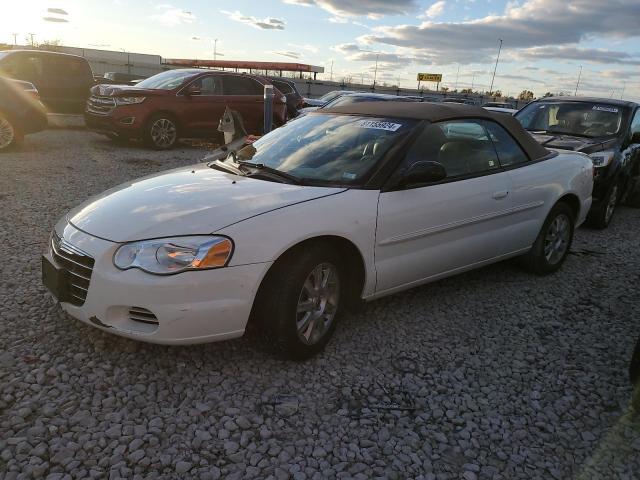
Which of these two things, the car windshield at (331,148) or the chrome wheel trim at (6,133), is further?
the chrome wheel trim at (6,133)

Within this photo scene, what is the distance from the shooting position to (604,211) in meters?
6.86

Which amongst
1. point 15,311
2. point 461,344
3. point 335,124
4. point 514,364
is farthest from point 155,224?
point 514,364

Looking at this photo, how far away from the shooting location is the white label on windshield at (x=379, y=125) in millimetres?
3720

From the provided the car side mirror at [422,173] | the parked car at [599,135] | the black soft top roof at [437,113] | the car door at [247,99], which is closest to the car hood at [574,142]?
the parked car at [599,135]

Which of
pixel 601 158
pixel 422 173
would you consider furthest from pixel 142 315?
pixel 601 158

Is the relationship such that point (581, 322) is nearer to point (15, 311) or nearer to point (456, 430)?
point (456, 430)

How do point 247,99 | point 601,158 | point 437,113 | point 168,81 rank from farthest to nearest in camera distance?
point 247,99, point 168,81, point 601,158, point 437,113

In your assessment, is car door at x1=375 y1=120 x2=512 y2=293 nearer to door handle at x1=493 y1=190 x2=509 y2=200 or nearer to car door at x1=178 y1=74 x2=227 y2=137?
door handle at x1=493 y1=190 x2=509 y2=200

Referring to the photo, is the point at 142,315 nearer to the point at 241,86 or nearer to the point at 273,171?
the point at 273,171

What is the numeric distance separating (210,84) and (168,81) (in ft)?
2.93

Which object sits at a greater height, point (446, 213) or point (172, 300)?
point (446, 213)

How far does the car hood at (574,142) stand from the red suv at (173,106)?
22.7ft

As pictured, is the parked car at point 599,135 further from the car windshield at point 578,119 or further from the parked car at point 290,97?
the parked car at point 290,97

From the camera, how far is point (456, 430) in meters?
2.62
